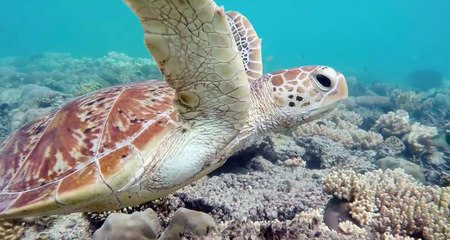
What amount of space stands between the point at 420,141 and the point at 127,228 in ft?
19.3

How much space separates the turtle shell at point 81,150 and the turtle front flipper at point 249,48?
911 mm

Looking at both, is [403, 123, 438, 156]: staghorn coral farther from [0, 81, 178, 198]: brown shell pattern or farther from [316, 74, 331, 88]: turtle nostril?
[0, 81, 178, 198]: brown shell pattern

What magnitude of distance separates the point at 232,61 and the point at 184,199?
158cm

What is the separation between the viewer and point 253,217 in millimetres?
2721

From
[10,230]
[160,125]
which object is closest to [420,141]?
[160,125]

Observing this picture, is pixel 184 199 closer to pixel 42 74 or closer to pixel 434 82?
pixel 42 74

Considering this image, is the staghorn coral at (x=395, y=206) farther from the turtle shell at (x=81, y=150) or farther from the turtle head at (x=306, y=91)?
the turtle shell at (x=81, y=150)

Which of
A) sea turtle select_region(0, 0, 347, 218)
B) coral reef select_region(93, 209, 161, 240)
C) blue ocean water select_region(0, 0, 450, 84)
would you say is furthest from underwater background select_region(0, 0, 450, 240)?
blue ocean water select_region(0, 0, 450, 84)

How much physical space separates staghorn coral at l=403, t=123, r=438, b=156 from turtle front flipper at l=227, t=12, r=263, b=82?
443cm

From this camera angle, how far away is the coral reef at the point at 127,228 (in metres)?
2.11

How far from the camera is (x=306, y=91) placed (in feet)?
7.75

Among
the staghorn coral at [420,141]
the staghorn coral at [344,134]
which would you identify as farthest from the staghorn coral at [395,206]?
the staghorn coral at [420,141]

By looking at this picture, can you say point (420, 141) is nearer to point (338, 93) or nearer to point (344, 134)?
point (344, 134)

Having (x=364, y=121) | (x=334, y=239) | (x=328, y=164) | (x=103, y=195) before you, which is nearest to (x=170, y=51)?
(x=103, y=195)
